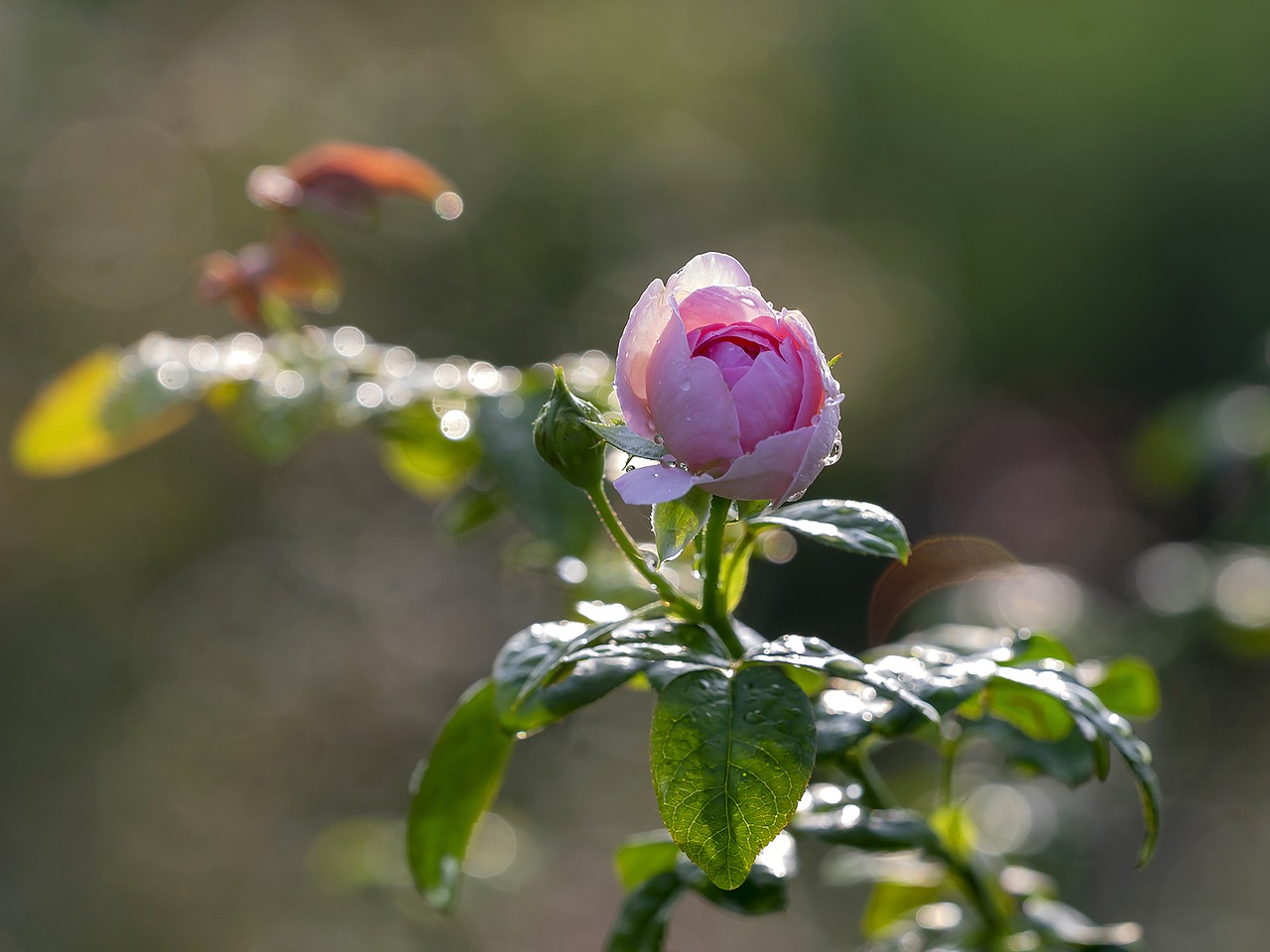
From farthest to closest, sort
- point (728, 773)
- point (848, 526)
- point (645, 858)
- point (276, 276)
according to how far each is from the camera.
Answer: point (276, 276), point (645, 858), point (848, 526), point (728, 773)

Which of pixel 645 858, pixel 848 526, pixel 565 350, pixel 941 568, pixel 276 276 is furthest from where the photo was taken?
pixel 565 350

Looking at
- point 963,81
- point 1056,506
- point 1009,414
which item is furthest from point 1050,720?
point 963,81

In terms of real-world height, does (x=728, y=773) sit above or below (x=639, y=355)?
below

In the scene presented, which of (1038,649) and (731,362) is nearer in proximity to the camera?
(731,362)

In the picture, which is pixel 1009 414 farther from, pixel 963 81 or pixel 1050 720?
pixel 1050 720

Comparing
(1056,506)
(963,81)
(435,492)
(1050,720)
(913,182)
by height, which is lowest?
(1056,506)

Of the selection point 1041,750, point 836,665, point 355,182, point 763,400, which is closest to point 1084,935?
point 1041,750

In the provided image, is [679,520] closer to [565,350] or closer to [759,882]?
[759,882]

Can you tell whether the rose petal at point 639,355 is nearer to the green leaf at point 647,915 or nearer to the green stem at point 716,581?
the green stem at point 716,581
